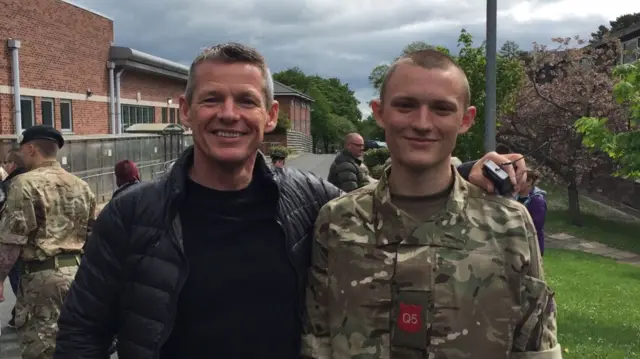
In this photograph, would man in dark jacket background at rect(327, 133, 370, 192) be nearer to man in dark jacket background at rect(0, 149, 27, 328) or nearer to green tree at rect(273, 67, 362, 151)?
man in dark jacket background at rect(0, 149, 27, 328)

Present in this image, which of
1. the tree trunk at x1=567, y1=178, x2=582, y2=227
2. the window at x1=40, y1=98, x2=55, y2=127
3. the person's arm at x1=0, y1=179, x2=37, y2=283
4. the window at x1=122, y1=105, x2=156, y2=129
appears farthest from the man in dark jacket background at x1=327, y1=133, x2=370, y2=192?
the tree trunk at x1=567, y1=178, x2=582, y2=227

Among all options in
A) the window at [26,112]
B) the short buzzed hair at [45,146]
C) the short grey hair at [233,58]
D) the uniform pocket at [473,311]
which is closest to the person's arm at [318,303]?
the uniform pocket at [473,311]

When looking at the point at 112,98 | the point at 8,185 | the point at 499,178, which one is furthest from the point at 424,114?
the point at 112,98

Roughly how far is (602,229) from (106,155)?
20607 millimetres

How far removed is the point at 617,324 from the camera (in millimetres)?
9156

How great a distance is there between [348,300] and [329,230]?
0.27m

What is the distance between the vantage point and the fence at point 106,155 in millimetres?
17266

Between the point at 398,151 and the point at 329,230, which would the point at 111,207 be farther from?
the point at 398,151

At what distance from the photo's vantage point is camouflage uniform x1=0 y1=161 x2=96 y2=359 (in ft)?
15.7

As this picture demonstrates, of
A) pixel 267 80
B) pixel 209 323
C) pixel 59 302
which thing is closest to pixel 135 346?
pixel 209 323

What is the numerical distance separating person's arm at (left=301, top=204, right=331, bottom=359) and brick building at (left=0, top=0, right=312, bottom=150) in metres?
18.3

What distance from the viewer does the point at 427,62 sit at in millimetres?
2215

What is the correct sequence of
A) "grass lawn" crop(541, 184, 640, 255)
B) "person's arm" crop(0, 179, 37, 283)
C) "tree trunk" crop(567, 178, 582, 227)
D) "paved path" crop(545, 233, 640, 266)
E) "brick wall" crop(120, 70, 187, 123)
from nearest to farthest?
"person's arm" crop(0, 179, 37, 283)
"paved path" crop(545, 233, 640, 266)
"grass lawn" crop(541, 184, 640, 255)
"brick wall" crop(120, 70, 187, 123)
"tree trunk" crop(567, 178, 582, 227)

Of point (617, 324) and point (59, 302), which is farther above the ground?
point (59, 302)
